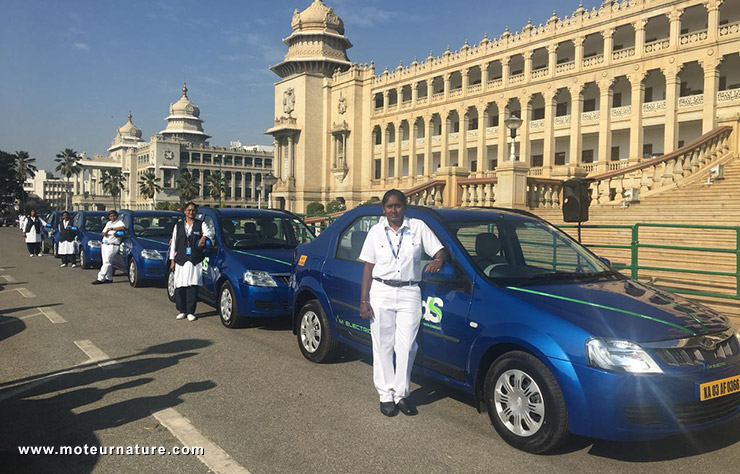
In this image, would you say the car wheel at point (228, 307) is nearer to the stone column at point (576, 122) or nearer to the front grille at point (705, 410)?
the front grille at point (705, 410)

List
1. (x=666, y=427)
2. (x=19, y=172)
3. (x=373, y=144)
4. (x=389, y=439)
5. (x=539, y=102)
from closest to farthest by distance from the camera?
1. (x=666, y=427)
2. (x=389, y=439)
3. (x=539, y=102)
4. (x=373, y=144)
5. (x=19, y=172)

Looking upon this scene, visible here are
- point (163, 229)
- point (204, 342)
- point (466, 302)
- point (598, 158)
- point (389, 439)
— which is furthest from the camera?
point (598, 158)

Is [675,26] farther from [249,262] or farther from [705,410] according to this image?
[705,410]

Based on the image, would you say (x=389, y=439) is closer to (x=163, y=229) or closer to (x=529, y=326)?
(x=529, y=326)

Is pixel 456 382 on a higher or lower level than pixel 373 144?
lower

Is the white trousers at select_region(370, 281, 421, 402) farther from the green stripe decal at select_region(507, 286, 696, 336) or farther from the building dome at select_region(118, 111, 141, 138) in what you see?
the building dome at select_region(118, 111, 141, 138)

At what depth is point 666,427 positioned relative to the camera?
12.4 ft

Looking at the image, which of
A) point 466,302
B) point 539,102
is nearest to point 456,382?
point 466,302

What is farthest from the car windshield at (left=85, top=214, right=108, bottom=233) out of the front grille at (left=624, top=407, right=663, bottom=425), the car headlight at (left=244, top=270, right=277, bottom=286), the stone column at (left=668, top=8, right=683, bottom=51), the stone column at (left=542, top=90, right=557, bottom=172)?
the stone column at (left=668, top=8, right=683, bottom=51)

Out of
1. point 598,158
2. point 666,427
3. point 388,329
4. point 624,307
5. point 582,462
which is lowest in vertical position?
point 582,462

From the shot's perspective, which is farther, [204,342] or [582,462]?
[204,342]

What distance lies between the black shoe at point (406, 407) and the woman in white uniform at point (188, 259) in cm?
527

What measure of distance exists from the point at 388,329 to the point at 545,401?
1.40 metres

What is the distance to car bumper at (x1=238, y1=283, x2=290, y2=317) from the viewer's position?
8.22 meters
